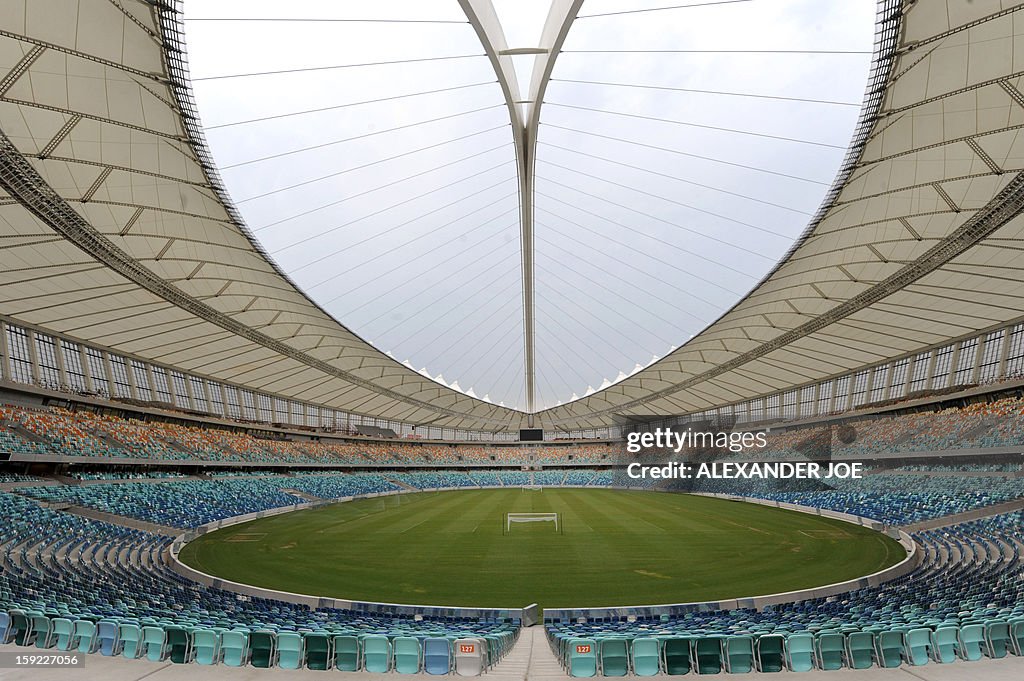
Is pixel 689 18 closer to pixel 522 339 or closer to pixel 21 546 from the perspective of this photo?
pixel 21 546

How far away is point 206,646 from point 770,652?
24.9ft

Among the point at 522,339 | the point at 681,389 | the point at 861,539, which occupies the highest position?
the point at 522,339

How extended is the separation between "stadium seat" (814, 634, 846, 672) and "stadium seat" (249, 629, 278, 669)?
733 centimetres

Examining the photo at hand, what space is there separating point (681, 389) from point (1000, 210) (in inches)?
1813

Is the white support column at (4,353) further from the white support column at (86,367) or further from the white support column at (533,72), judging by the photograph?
the white support column at (533,72)

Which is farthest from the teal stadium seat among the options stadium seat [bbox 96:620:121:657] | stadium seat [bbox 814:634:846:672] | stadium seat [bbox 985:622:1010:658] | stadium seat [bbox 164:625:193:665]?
stadium seat [bbox 985:622:1010:658]

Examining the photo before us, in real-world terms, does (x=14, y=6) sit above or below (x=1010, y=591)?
above

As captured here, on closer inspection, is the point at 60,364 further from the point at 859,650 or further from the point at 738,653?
the point at 859,650

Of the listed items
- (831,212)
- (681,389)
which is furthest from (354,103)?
(681,389)

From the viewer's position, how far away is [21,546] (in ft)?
70.6

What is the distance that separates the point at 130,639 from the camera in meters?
9.34

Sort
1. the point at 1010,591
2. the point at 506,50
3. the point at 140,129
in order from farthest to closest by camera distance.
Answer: the point at 506,50 → the point at 140,129 → the point at 1010,591

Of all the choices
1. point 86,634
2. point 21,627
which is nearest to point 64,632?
point 86,634
